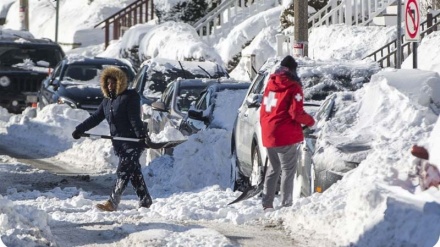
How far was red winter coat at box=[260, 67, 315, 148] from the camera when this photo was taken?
12.8 meters

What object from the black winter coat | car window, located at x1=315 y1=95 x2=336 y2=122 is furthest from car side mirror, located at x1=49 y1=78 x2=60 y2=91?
car window, located at x1=315 y1=95 x2=336 y2=122

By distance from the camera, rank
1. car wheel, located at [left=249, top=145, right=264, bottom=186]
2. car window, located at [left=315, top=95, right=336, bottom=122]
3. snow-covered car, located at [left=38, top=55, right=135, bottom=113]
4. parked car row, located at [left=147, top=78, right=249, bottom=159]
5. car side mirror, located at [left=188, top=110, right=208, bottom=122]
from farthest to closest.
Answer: snow-covered car, located at [left=38, top=55, right=135, bottom=113], parked car row, located at [left=147, top=78, right=249, bottom=159], car side mirror, located at [left=188, top=110, right=208, bottom=122], car wheel, located at [left=249, top=145, right=264, bottom=186], car window, located at [left=315, top=95, right=336, bottom=122]

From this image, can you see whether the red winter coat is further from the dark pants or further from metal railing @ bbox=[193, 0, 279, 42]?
metal railing @ bbox=[193, 0, 279, 42]

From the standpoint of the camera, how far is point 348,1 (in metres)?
29.9

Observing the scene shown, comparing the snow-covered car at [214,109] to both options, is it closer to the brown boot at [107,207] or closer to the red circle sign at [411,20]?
the red circle sign at [411,20]

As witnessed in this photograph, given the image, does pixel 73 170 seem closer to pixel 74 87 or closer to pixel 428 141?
pixel 74 87

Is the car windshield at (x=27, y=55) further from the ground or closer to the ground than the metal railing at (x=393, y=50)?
closer to the ground

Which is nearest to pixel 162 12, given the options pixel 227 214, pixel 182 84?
pixel 182 84

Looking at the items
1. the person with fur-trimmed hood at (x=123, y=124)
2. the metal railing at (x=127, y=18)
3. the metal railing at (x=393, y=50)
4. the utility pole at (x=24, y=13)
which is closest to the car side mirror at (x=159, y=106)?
the person with fur-trimmed hood at (x=123, y=124)

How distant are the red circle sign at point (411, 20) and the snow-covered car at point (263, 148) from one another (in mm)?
1814

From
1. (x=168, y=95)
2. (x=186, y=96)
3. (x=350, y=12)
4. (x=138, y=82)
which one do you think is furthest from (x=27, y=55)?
(x=186, y=96)

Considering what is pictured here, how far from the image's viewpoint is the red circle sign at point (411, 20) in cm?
1753

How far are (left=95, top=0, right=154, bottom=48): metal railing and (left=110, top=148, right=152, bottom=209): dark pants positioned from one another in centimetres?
2865

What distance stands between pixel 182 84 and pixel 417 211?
1118 centimetres
